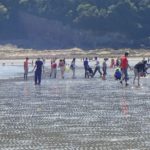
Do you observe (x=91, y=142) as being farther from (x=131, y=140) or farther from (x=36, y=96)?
(x=36, y=96)

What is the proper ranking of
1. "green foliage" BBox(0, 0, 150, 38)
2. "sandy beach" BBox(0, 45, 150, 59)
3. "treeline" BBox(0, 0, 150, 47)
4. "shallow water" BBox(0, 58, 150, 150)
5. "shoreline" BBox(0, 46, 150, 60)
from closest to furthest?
"shallow water" BBox(0, 58, 150, 150) → "shoreline" BBox(0, 46, 150, 60) → "sandy beach" BBox(0, 45, 150, 59) → "treeline" BBox(0, 0, 150, 47) → "green foliage" BBox(0, 0, 150, 38)

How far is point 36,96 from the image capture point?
25.7 m

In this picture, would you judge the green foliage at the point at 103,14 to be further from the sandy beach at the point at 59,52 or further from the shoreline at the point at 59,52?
the shoreline at the point at 59,52

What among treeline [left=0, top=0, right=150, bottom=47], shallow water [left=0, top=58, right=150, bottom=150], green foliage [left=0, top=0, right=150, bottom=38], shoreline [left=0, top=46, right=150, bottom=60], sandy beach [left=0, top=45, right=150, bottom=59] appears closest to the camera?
shallow water [left=0, top=58, right=150, bottom=150]

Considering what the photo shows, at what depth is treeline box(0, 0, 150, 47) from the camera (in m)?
125

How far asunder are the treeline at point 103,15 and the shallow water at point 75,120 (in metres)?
99.0

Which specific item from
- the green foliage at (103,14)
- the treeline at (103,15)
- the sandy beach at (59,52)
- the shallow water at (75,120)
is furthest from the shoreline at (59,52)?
the shallow water at (75,120)

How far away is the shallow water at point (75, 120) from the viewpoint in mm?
13750

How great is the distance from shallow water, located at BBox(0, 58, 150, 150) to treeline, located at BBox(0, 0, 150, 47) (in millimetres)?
98958

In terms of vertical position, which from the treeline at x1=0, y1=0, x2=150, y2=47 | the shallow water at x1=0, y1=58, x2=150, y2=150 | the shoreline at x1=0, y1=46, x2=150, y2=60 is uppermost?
the treeline at x1=0, y1=0, x2=150, y2=47

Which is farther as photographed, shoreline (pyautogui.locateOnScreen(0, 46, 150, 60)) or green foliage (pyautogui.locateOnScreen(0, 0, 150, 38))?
green foliage (pyautogui.locateOnScreen(0, 0, 150, 38))

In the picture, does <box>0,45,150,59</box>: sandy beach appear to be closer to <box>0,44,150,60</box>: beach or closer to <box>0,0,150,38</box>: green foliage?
<box>0,44,150,60</box>: beach

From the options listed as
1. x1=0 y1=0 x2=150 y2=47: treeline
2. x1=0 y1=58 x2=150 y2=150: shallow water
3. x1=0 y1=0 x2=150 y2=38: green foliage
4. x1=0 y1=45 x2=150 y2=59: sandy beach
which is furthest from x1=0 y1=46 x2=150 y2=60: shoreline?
x1=0 y1=58 x2=150 y2=150: shallow water

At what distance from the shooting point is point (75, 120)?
17.5 meters
